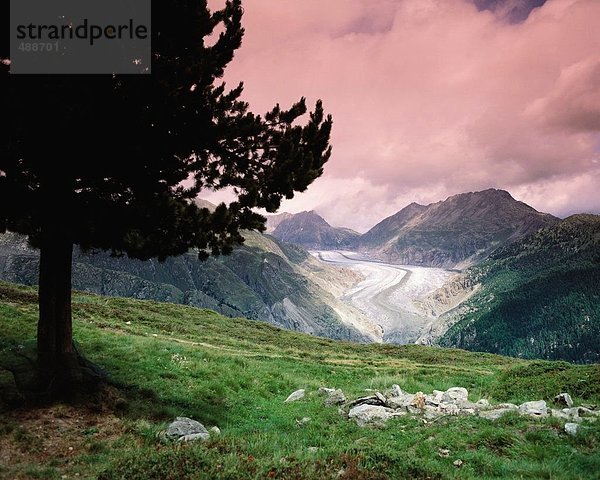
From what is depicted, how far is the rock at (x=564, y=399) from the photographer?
54.3 feet

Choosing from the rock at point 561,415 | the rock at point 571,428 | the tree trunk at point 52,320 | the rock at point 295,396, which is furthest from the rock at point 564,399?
the tree trunk at point 52,320

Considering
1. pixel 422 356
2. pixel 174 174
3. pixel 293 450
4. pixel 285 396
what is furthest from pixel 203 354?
pixel 422 356

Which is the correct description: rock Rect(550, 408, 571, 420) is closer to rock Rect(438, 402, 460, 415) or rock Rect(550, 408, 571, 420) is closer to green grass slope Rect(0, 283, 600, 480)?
green grass slope Rect(0, 283, 600, 480)

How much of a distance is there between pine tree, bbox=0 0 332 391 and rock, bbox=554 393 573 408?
13856 millimetres

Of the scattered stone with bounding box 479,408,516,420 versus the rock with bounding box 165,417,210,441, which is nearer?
the rock with bounding box 165,417,210,441

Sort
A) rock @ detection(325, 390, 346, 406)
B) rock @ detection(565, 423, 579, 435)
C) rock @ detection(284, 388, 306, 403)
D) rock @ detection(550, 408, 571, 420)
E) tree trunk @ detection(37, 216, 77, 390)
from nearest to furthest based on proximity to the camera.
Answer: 1. rock @ detection(565, 423, 579, 435)
2. rock @ detection(550, 408, 571, 420)
3. tree trunk @ detection(37, 216, 77, 390)
4. rock @ detection(325, 390, 346, 406)
5. rock @ detection(284, 388, 306, 403)

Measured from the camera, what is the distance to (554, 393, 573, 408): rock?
16.6 m

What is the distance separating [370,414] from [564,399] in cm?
886

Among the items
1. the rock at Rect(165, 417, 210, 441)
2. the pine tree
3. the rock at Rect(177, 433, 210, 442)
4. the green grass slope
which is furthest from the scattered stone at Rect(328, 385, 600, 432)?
the pine tree

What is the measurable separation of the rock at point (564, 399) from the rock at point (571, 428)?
6.23 m

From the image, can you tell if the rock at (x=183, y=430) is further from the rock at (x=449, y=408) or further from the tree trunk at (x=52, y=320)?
the rock at (x=449, y=408)

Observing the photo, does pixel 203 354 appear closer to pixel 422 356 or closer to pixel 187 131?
pixel 187 131

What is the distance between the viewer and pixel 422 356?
68.2 m

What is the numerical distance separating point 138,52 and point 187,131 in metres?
2.78
